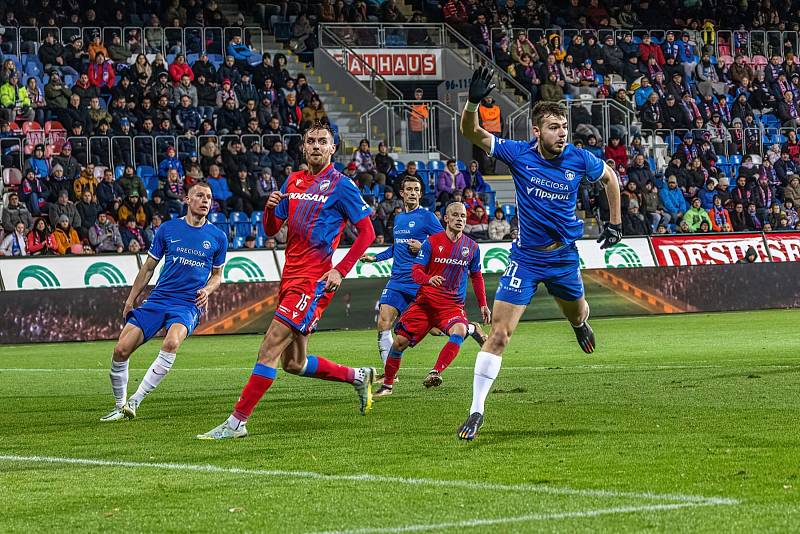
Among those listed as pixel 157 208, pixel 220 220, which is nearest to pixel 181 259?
pixel 157 208

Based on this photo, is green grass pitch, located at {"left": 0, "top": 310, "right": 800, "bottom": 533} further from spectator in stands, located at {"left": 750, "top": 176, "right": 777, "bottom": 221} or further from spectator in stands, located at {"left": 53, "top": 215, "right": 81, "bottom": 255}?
spectator in stands, located at {"left": 750, "top": 176, "right": 777, "bottom": 221}

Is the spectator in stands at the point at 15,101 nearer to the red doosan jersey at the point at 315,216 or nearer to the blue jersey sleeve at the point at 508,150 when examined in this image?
the red doosan jersey at the point at 315,216

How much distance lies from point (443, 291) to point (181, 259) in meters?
3.24

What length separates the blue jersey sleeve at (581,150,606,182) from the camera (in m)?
10.0

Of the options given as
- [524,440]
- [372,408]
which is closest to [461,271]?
[372,408]

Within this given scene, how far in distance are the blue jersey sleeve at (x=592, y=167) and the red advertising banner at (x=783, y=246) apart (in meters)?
22.0

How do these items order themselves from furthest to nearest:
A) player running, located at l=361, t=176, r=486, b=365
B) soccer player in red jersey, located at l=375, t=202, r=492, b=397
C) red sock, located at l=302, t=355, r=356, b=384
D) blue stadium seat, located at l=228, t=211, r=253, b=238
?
1. blue stadium seat, located at l=228, t=211, r=253, b=238
2. player running, located at l=361, t=176, r=486, b=365
3. soccer player in red jersey, located at l=375, t=202, r=492, b=397
4. red sock, located at l=302, t=355, r=356, b=384

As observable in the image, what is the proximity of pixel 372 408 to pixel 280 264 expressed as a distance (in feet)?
48.8

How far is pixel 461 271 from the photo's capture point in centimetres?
1443

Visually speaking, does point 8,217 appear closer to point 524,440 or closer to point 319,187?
point 319,187

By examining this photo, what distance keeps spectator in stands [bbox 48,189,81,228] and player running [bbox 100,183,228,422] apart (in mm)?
14975

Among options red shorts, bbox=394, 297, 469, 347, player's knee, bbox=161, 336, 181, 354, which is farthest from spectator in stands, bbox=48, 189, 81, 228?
player's knee, bbox=161, 336, 181, 354

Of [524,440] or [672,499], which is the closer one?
[672,499]

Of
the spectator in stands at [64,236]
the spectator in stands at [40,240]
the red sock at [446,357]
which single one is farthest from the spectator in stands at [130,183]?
the red sock at [446,357]
